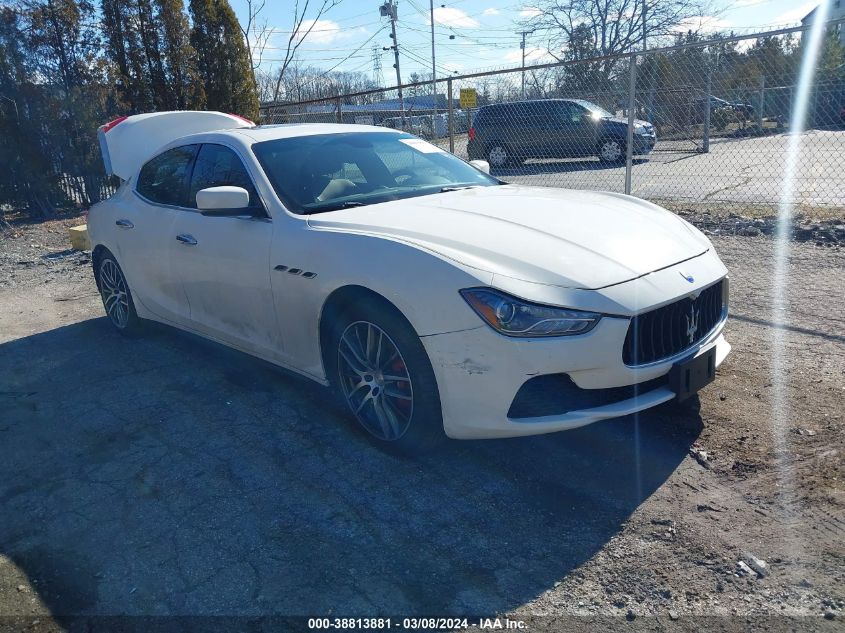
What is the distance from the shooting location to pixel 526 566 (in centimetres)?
266

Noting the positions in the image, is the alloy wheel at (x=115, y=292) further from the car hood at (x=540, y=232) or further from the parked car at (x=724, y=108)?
the parked car at (x=724, y=108)

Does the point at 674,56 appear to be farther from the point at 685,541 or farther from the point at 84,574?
the point at 84,574

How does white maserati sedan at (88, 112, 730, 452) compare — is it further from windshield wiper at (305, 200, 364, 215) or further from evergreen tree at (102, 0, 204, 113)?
evergreen tree at (102, 0, 204, 113)

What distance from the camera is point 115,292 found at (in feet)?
19.3

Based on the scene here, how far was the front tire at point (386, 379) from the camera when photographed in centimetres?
322

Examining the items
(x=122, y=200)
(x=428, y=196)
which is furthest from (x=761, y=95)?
(x=122, y=200)

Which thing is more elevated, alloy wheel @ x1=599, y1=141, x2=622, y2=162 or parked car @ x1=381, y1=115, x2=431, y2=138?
parked car @ x1=381, y1=115, x2=431, y2=138

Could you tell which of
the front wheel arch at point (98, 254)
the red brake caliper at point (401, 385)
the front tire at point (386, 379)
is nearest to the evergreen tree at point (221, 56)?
the front wheel arch at point (98, 254)

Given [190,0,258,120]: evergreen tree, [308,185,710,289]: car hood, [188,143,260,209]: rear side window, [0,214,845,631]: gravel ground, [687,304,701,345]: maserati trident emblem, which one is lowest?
[0,214,845,631]: gravel ground

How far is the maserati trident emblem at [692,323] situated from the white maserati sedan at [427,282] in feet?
0.04

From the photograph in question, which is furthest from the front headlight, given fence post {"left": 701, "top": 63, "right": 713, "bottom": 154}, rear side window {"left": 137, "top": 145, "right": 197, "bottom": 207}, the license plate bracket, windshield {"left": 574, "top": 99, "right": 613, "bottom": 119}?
windshield {"left": 574, "top": 99, "right": 613, "bottom": 119}

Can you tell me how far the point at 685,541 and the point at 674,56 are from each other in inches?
403

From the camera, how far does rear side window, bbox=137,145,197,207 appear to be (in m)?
4.92

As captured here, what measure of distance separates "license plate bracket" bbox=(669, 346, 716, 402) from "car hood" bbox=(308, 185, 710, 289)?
0.46 meters
